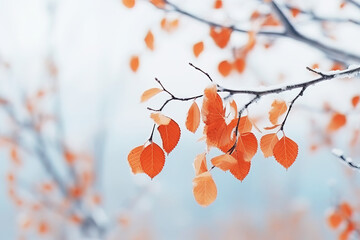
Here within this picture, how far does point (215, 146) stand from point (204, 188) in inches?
3.7

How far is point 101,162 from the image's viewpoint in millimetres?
3828

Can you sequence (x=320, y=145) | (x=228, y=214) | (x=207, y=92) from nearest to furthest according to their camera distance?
(x=207, y=92), (x=320, y=145), (x=228, y=214)

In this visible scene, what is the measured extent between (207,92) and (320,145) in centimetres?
260

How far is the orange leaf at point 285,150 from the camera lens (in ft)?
2.43

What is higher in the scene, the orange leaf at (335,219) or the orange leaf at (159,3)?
the orange leaf at (159,3)

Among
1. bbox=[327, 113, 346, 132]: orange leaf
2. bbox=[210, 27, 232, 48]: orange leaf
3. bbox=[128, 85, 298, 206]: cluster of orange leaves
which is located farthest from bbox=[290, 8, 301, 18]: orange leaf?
bbox=[128, 85, 298, 206]: cluster of orange leaves

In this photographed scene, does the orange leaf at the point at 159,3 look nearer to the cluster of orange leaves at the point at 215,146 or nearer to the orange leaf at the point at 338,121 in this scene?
the cluster of orange leaves at the point at 215,146

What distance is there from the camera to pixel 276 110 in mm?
781

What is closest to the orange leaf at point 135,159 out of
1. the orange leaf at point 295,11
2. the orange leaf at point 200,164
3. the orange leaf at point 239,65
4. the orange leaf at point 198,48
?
the orange leaf at point 200,164

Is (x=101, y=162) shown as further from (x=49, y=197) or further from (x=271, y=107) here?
(x=271, y=107)

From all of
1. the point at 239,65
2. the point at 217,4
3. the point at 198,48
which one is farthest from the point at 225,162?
the point at 239,65

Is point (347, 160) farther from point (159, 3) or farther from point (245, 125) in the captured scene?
point (159, 3)

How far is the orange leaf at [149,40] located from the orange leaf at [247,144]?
724 mm

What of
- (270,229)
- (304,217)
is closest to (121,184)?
(270,229)
